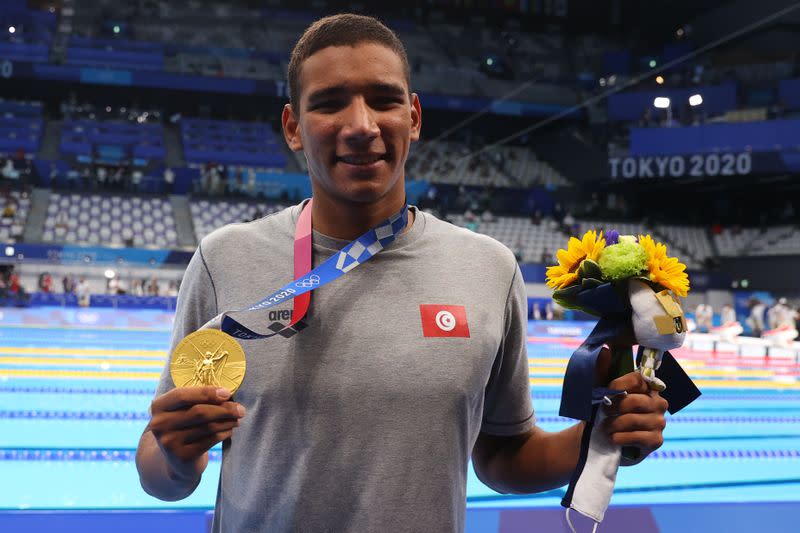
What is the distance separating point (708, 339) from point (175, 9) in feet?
79.6

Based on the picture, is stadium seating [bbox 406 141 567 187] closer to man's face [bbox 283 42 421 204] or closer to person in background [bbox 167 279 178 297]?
person in background [bbox 167 279 178 297]

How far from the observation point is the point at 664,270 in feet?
4.11

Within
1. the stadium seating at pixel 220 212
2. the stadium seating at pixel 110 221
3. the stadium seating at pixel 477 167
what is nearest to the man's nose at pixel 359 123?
the stadium seating at pixel 110 221

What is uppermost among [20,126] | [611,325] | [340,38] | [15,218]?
[20,126]

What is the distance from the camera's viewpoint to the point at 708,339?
505 inches

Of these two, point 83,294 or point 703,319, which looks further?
point 83,294

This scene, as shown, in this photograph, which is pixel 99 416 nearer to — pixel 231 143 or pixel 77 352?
pixel 77 352

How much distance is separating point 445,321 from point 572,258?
24 centimetres

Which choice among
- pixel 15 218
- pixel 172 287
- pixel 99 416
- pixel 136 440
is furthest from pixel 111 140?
pixel 136 440

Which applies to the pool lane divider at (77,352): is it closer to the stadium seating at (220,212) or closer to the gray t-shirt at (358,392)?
the gray t-shirt at (358,392)

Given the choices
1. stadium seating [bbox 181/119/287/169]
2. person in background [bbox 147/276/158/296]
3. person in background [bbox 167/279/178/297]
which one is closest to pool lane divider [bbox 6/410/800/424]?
person in background [bbox 147/276/158/296]

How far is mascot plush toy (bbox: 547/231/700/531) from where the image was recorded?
123 centimetres

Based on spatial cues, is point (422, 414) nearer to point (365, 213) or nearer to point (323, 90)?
point (365, 213)

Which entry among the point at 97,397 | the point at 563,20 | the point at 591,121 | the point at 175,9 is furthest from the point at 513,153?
the point at 97,397
